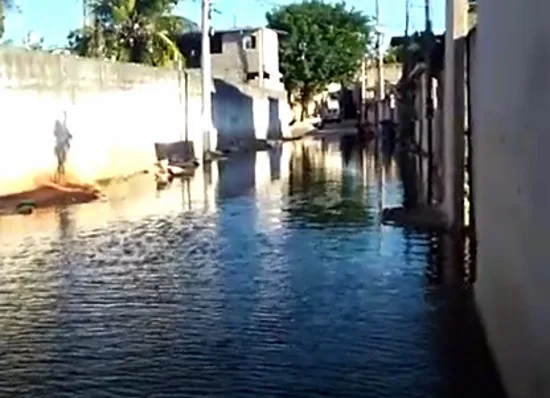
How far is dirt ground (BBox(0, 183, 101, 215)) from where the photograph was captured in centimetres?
2055

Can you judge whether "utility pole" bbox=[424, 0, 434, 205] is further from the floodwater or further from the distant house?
the distant house

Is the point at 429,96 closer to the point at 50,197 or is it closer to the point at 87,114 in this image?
the point at 87,114

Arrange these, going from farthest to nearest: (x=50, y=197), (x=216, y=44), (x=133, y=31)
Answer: (x=216, y=44), (x=133, y=31), (x=50, y=197)

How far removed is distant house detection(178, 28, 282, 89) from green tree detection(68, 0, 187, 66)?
19.5m

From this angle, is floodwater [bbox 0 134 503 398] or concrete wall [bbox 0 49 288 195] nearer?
floodwater [bbox 0 134 503 398]

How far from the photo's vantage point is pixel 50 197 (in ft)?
72.6

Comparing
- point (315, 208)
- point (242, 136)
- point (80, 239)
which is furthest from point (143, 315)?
point (242, 136)

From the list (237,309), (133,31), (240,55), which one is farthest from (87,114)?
(240,55)

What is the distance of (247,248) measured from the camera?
14008mm

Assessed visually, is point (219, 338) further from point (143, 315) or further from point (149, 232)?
point (149, 232)

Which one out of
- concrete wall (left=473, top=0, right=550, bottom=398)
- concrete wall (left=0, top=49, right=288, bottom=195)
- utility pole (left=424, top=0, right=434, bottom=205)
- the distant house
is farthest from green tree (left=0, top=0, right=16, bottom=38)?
the distant house

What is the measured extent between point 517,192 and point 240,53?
62.2 metres

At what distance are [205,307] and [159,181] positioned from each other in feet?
61.3

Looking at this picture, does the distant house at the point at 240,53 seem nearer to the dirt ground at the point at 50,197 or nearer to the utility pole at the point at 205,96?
the utility pole at the point at 205,96
